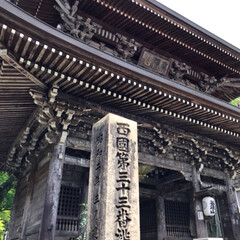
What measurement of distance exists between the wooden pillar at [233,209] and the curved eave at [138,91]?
2.09 metres

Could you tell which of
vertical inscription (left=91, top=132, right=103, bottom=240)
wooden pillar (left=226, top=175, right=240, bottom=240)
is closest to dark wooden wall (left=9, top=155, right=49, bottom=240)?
vertical inscription (left=91, top=132, right=103, bottom=240)

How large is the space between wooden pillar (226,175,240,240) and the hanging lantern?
63.0 inches

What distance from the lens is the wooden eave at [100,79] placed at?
4371 millimetres

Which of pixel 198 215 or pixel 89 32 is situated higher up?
pixel 89 32

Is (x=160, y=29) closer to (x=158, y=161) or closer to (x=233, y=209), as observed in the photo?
(x=158, y=161)

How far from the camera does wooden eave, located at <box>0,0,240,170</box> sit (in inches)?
172

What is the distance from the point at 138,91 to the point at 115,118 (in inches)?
80.7

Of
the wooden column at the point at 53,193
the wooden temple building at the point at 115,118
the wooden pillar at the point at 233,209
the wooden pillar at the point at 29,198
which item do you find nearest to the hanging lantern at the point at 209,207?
the wooden temple building at the point at 115,118

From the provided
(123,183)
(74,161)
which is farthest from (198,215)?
(123,183)

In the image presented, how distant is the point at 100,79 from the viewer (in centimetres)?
549

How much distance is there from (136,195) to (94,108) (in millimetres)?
3152

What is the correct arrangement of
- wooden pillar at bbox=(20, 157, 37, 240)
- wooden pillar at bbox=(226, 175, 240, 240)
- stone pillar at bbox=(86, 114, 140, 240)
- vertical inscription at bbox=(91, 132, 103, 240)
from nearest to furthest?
stone pillar at bbox=(86, 114, 140, 240) < vertical inscription at bbox=(91, 132, 103, 240) < wooden pillar at bbox=(20, 157, 37, 240) < wooden pillar at bbox=(226, 175, 240, 240)

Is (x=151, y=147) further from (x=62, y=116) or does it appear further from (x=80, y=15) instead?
(x=80, y=15)

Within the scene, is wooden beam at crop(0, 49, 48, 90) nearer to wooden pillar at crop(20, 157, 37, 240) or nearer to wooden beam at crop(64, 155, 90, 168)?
wooden beam at crop(64, 155, 90, 168)
